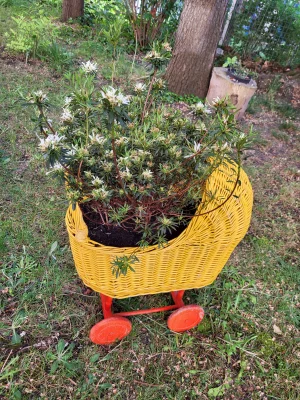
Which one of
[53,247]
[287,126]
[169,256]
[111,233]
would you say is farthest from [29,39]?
[169,256]

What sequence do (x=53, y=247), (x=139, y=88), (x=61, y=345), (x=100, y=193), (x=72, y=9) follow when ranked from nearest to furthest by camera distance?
(x=100, y=193), (x=139, y=88), (x=61, y=345), (x=53, y=247), (x=72, y=9)

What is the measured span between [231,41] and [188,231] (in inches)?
178

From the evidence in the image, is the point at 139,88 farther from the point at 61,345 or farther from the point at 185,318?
the point at 61,345

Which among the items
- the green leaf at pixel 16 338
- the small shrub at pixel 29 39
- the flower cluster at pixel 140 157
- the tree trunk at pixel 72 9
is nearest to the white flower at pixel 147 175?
the flower cluster at pixel 140 157

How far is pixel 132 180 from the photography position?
123 centimetres

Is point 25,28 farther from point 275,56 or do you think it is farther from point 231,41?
point 275,56

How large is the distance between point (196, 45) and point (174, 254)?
2.91 m

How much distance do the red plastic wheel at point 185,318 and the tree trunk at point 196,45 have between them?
2831 mm

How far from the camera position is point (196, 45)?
11.7 feet

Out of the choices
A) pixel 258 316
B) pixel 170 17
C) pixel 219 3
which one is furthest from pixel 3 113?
pixel 170 17

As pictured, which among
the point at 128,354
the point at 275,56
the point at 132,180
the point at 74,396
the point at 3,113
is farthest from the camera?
the point at 275,56

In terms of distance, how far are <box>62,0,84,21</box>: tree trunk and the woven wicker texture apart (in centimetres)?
500

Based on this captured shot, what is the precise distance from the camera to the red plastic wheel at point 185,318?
170 centimetres

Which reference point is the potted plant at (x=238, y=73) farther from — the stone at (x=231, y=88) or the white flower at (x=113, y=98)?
the white flower at (x=113, y=98)
